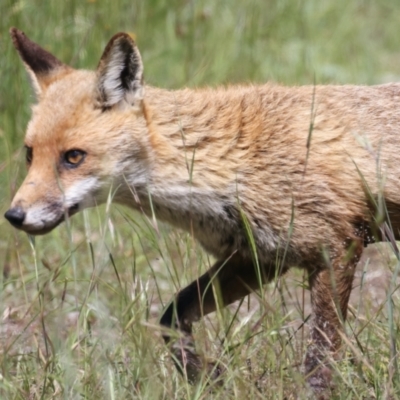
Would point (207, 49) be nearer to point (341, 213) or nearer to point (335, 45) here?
point (335, 45)

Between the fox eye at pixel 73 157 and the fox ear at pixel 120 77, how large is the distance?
382 millimetres

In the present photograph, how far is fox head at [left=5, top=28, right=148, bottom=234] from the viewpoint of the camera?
4.61 metres

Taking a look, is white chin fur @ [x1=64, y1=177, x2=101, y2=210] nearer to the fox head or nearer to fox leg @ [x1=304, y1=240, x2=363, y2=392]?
the fox head

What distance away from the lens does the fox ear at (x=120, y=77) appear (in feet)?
16.2

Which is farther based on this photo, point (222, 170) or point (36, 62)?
point (36, 62)

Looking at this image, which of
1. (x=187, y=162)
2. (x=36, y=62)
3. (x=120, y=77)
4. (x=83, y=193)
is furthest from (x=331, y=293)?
(x=36, y=62)

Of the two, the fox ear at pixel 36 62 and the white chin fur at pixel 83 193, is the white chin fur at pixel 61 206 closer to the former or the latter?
the white chin fur at pixel 83 193

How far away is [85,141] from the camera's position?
15.9 ft

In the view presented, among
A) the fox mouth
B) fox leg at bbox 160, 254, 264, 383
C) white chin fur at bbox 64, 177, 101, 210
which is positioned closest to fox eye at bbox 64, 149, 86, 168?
white chin fur at bbox 64, 177, 101, 210

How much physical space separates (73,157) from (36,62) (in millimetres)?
954

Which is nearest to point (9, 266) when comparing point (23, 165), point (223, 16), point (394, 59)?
point (23, 165)

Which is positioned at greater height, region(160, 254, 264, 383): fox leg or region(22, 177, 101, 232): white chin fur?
region(22, 177, 101, 232): white chin fur

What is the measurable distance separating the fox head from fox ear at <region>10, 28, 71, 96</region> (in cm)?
14

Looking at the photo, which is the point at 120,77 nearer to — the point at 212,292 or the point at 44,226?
the point at 44,226
